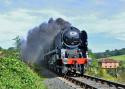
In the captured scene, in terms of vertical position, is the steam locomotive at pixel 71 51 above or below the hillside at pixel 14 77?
above

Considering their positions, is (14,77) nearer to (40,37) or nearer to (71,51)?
(71,51)

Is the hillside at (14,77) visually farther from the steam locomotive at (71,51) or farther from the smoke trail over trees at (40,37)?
the smoke trail over trees at (40,37)

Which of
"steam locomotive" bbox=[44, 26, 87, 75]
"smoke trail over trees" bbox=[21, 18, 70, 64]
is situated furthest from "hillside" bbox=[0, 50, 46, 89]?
"smoke trail over trees" bbox=[21, 18, 70, 64]

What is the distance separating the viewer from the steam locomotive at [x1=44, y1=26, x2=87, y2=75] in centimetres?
3266

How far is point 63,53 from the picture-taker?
3275 cm

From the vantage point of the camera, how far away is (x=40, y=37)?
44781 millimetres

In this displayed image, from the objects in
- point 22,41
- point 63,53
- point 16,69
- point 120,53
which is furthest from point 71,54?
point 120,53

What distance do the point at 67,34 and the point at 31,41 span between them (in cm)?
1803

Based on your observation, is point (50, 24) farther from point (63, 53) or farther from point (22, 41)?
point (22, 41)

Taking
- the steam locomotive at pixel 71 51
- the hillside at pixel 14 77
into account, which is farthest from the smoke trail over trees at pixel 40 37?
the hillside at pixel 14 77

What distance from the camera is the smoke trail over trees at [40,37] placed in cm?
4009

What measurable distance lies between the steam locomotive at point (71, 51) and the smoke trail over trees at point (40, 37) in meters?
4.41

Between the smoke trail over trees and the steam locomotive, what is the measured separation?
14.5 ft

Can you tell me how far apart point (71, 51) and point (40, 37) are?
12.0m
